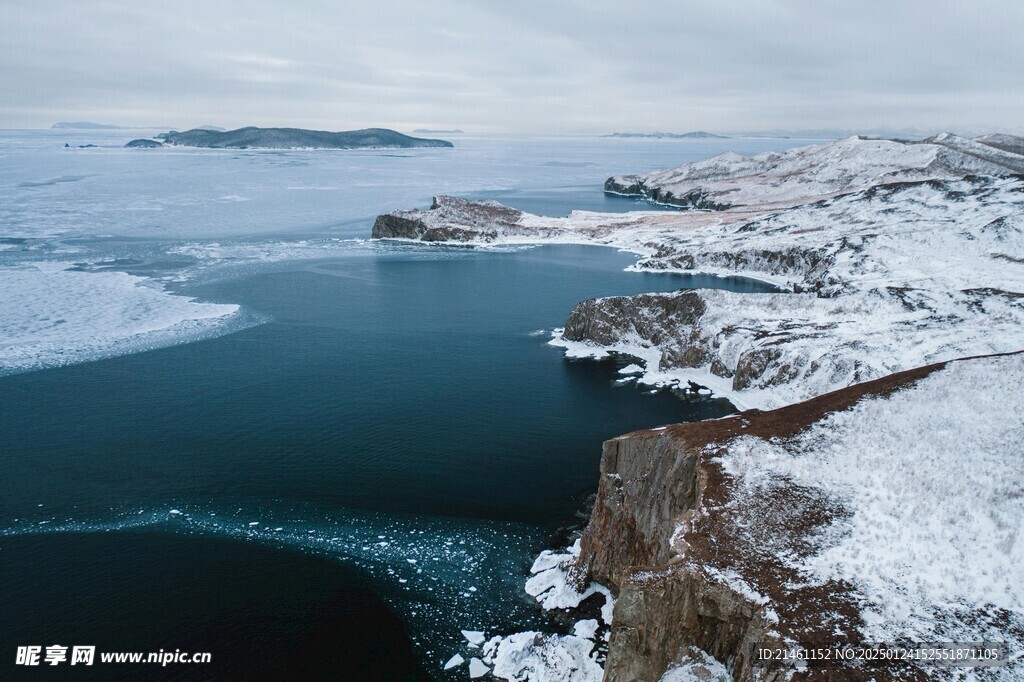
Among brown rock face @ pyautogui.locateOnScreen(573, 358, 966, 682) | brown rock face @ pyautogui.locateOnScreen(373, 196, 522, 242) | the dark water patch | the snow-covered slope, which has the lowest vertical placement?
the dark water patch

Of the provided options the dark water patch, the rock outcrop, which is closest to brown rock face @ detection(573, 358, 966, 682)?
the rock outcrop

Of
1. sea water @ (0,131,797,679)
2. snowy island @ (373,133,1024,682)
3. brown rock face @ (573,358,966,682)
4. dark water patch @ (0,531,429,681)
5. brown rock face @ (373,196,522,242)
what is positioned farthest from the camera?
brown rock face @ (373,196,522,242)

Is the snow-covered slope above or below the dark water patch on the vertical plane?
above

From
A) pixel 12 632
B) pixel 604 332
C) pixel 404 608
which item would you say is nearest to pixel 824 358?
pixel 604 332

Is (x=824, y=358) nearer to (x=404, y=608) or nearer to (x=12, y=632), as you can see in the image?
(x=404, y=608)

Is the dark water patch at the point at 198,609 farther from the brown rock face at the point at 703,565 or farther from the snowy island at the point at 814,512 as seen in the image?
the brown rock face at the point at 703,565

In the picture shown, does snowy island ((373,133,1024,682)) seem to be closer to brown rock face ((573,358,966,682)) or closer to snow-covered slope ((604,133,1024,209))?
brown rock face ((573,358,966,682))

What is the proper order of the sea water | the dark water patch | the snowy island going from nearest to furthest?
the snowy island
the dark water patch
the sea water

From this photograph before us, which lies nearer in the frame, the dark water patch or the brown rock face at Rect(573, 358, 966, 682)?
the brown rock face at Rect(573, 358, 966, 682)

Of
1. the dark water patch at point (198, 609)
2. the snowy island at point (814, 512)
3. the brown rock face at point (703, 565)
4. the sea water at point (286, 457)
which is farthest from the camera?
the sea water at point (286, 457)

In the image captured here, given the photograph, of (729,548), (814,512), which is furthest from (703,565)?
(814,512)

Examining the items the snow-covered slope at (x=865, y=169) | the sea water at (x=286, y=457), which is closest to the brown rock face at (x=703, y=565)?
the sea water at (x=286, y=457)

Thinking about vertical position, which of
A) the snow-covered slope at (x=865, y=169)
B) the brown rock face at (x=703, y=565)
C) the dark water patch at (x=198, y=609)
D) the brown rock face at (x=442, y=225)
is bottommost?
the dark water patch at (x=198, y=609)
